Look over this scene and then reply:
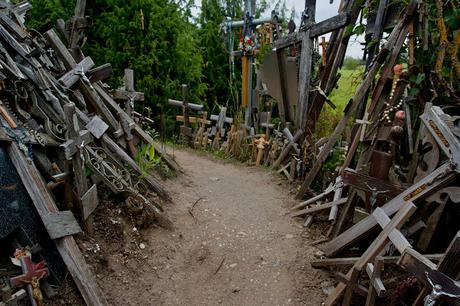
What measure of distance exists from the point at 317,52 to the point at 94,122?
463cm

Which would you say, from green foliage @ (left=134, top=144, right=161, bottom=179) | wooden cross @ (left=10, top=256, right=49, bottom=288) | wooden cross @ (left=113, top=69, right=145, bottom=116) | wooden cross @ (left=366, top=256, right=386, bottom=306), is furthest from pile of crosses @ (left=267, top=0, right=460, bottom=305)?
wooden cross @ (left=113, top=69, right=145, bottom=116)

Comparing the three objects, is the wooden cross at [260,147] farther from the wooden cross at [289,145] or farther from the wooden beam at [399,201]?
the wooden beam at [399,201]

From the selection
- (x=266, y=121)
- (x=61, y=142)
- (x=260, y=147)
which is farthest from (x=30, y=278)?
(x=266, y=121)

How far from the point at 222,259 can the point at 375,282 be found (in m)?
1.90

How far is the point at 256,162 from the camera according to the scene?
832 centimetres

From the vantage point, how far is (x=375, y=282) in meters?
2.88

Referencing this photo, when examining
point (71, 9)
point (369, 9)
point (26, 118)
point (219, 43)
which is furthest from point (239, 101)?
point (26, 118)

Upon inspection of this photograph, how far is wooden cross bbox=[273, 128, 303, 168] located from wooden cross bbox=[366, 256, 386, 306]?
4142mm

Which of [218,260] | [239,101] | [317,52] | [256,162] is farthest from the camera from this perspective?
[239,101]

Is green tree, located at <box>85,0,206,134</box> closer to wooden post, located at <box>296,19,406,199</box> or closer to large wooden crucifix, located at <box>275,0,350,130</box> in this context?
large wooden crucifix, located at <box>275,0,350,130</box>

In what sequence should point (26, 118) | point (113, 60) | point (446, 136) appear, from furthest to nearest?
point (113, 60) → point (26, 118) → point (446, 136)

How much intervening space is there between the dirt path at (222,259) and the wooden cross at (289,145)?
1.35 m

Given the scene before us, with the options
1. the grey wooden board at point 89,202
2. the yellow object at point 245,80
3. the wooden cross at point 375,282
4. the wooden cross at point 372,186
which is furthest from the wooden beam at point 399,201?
the yellow object at point 245,80

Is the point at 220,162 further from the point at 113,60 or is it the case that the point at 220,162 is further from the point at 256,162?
the point at 113,60
